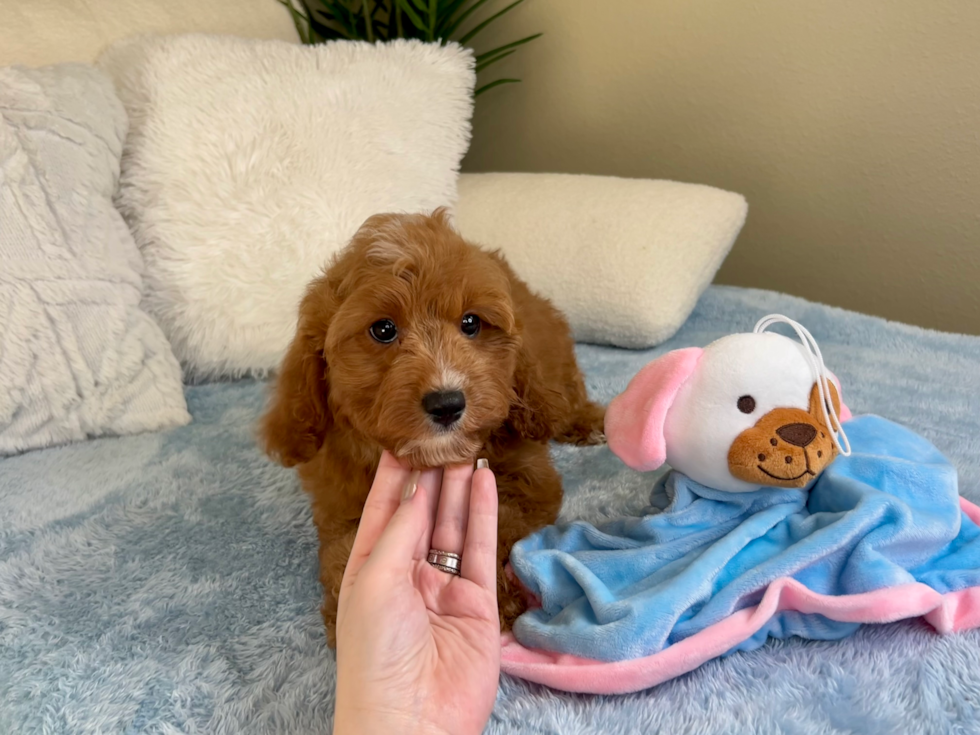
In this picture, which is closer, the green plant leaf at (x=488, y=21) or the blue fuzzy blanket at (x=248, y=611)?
the blue fuzzy blanket at (x=248, y=611)

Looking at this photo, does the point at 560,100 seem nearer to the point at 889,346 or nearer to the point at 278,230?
the point at 278,230

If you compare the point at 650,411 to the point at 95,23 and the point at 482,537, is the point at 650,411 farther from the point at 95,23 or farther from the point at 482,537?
the point at 95,23

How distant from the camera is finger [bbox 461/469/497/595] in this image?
1324mm

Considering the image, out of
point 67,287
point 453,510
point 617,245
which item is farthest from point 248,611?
point 617,245

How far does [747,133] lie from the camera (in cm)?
315

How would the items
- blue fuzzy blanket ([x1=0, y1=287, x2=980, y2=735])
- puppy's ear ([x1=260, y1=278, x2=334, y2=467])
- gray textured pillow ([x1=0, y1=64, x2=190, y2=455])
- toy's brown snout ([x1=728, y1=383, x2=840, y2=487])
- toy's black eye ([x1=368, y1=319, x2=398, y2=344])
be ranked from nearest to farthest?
blue fuzzy blanket ([x1=0, y1=287, x2=980, y2=735])
toy's brown snout ([x1=728, y1=383, x2=840, y2=487])
toy's black eye ([x1=368, y1=319, x2=398, y2=344])
puppy's ear ([x1=260, y1=278, x2=334, y2=467])
gray textured pillow ([x1=0, y1=64, x2=190, y2=455])

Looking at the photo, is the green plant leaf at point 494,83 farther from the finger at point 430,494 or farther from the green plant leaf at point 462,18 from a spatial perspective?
the finger at point 430,494

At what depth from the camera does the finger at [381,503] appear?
1373 mm

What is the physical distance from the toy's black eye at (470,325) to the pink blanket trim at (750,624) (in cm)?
69

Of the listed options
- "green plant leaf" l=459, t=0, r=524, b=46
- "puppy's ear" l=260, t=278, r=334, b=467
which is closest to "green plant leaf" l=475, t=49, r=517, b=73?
"green plant leaf" l=459, t=0, r=524, b=46

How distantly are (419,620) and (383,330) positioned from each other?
0.62 meters

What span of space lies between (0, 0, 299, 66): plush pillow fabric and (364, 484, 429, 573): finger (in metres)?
2.41

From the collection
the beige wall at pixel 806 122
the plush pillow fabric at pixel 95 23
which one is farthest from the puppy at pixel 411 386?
the beige wall at pixel 806 122

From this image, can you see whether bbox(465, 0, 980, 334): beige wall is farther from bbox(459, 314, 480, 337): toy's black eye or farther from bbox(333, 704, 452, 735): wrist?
bbox(333, 704, 452, 735): wrist
